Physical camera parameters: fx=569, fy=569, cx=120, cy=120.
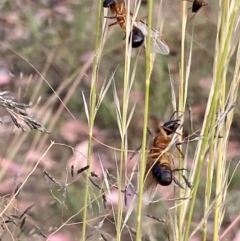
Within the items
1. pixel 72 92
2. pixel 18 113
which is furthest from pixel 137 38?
pixel 72 92

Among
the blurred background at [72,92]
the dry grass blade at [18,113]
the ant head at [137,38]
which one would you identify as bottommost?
the blurred background at [72,92]

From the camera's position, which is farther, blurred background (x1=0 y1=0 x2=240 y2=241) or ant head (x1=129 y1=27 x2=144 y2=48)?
blurred background (x1=0 y1=0 x2=240 y2=241)

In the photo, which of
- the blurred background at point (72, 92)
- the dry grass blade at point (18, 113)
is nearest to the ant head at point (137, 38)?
the dry grass blade at point (18, 113)

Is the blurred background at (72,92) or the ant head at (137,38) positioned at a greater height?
the ant head at (137,38)

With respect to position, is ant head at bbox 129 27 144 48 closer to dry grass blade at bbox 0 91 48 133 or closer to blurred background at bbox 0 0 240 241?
dry grass blade at bbox 0 91 48 133

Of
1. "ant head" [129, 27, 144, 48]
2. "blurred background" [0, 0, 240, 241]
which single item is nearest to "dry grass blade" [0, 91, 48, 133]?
"ant head" [129, 27, 144, 48]

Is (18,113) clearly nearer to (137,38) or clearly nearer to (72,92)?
(137,38)

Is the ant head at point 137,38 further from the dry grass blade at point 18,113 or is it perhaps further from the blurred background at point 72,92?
the blurred background at point 72,92

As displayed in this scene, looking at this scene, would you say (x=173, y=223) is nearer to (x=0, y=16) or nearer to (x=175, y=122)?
(x=175, y=122)

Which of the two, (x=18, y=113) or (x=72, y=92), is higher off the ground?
(x=18, y=113)
